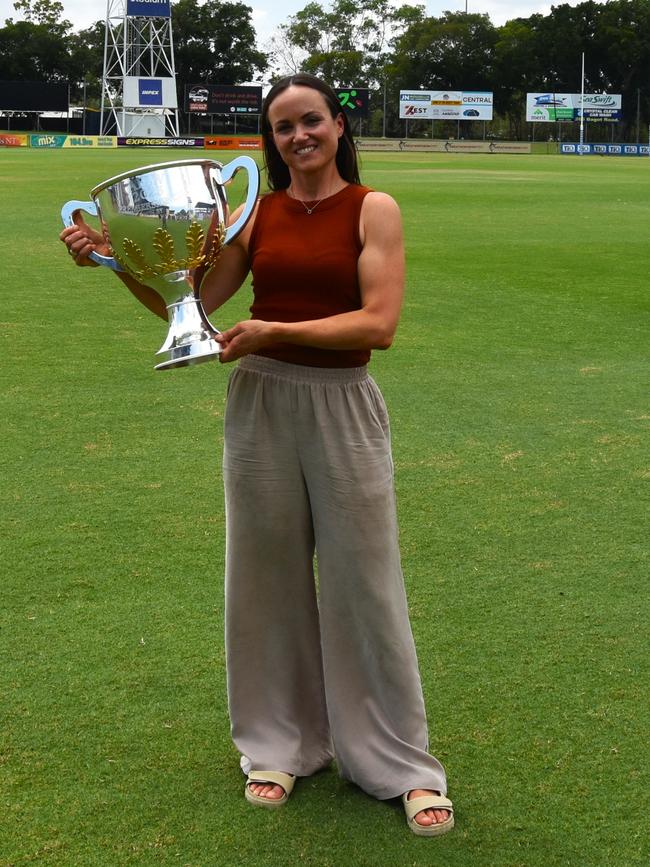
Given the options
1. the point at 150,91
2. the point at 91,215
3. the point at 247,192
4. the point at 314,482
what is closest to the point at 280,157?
the point at 247,192

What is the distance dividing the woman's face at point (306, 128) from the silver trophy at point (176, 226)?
0.39ft

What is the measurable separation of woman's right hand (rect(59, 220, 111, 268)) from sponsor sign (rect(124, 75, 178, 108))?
239 feet

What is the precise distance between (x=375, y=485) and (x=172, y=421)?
382 centimetres

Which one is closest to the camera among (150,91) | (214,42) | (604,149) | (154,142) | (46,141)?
(46,141)

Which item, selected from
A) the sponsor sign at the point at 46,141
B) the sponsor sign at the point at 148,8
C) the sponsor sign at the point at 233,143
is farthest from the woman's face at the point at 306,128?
the sponsor sign at the point at 148,8

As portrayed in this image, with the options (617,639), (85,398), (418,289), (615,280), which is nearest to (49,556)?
(617,639)

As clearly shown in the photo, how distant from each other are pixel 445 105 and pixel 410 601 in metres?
82.0

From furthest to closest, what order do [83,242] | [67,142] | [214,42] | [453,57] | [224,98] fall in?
[214,42], [453,57], [224,98], [67,142], [83,242]

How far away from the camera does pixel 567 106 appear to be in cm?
8256

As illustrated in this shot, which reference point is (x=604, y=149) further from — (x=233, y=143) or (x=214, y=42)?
(x=214, y=42)

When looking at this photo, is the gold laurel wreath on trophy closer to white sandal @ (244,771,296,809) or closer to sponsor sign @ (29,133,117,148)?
white sandal @ (244,771,296,809)

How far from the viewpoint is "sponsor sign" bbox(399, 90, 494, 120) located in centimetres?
8256

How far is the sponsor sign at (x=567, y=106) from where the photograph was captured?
82062 mm

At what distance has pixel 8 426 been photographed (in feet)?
21.2
